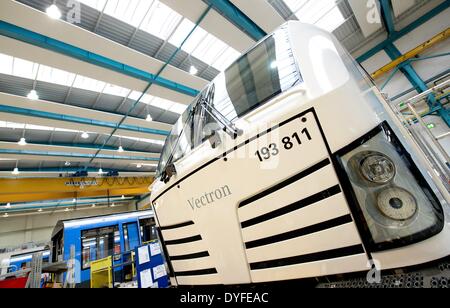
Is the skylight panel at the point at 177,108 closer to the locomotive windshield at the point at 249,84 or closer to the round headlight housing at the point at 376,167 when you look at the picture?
the locomotive windshield at the point at 249,84

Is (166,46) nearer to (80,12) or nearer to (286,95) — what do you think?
(80,12)

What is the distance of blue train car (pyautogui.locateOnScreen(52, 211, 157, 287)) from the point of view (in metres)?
7.26

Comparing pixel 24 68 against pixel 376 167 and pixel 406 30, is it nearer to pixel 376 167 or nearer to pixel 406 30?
pixel 376 167

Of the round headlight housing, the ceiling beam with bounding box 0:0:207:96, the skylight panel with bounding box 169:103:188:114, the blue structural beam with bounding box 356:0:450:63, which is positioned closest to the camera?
the round headlight housing

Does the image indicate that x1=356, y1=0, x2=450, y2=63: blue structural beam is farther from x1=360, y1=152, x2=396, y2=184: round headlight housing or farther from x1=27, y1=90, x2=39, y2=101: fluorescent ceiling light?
x1=27, y1=90, x2=39, y2=101: fluorescent ceiling light

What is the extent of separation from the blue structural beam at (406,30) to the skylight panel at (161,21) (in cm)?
661

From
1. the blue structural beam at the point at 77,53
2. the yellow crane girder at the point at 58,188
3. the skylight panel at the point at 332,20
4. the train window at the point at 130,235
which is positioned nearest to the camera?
the blue structural beam at the point at 77,53

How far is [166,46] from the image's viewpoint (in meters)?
5.98

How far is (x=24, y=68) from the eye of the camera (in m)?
5.84

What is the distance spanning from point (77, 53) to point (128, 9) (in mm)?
1635

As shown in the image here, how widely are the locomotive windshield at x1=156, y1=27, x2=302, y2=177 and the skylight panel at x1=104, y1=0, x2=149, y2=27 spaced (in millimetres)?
4060

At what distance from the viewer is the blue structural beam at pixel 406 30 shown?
6.39 metres

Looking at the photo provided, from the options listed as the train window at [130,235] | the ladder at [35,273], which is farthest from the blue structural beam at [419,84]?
the train window at [130,235]

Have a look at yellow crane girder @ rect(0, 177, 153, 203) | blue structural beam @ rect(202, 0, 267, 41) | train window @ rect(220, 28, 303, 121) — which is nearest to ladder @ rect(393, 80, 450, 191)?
train window @ rect(220, 28, 303, 121)
